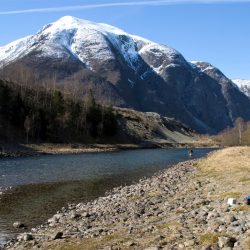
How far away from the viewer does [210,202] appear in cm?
3041

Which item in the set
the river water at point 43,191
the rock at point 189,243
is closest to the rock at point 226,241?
the rock at point 189,243

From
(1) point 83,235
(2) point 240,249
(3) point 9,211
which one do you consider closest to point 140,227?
(1) point 83,235

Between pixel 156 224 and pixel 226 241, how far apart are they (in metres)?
7.09

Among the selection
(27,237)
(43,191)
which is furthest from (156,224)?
(43,191)

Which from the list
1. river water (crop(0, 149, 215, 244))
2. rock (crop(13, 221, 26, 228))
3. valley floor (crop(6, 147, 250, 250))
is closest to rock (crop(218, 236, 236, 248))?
valley floor (crop(6, 147, 250, 250))

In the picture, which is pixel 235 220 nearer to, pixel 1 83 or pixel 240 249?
pixel 240 249

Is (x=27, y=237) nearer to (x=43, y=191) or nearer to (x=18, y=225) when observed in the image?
(x=18, y=225)

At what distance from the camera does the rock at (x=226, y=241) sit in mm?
19422

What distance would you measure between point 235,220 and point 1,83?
180650 mm

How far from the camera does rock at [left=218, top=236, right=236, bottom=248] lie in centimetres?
1942

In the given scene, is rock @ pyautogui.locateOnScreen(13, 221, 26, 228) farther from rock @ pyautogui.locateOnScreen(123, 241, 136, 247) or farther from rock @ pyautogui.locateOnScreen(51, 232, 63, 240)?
rock @ pyautogui.locateOnScreen(123, 241, 136, 247)

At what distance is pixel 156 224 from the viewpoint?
2614 centimetres

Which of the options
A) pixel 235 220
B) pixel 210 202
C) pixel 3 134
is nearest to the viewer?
pixel 235 220

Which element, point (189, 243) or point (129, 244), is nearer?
point (189, 243)
